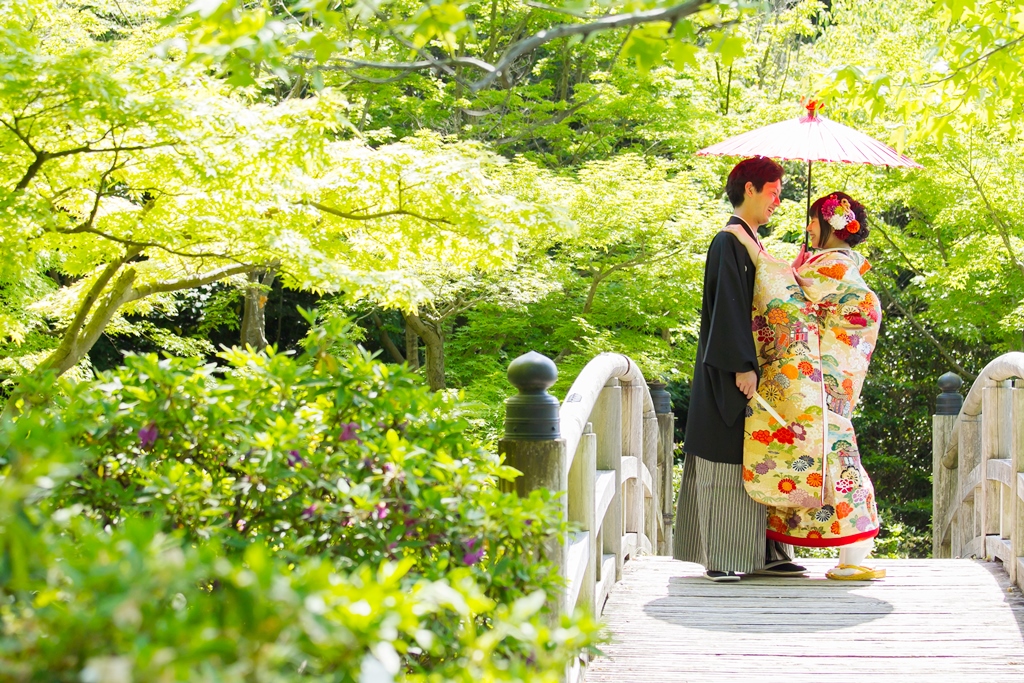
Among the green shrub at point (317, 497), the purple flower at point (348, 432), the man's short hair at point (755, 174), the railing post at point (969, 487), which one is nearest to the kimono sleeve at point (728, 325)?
the man's short hair at point (755, 174)

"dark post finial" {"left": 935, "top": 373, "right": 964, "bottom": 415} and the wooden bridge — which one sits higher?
"dark post finial" {"left": 935, "top": 373, "right": 964, "bottom": 415}

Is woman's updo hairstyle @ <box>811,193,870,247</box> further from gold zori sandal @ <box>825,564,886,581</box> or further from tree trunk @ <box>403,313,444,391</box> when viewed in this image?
tree trunk @ <box>403,313,444,391</box>

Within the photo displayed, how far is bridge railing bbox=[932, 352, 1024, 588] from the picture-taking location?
388 centimetres

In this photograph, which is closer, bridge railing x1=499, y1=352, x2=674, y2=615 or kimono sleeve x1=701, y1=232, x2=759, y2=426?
bridge railing x1=499, y1=352, x2=674, y2=615

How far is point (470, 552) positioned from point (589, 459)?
4.32 feet

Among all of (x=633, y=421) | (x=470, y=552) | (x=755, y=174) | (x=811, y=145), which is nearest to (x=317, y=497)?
(x=470, y=552)

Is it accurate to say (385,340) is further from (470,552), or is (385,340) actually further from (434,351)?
(470,552)

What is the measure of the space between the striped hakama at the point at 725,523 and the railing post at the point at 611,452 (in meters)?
0.34

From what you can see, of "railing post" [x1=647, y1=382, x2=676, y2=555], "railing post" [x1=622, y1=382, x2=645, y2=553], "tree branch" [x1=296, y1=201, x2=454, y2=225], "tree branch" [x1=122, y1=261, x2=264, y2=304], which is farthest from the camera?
"tree branch" [x1=122, y1=261, x2=264, y2=304]

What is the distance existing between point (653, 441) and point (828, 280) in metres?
1.75

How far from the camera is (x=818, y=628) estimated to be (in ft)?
10.7

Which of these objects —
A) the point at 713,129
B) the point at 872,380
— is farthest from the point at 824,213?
the point at 872,380

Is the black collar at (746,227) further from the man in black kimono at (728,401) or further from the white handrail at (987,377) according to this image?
the white handrail at (987,377)

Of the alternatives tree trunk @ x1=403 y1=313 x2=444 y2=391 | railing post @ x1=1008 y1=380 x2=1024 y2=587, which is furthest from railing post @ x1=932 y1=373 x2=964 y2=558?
tree trunk @ x1=403 y1=313 x2=444 y2=391
